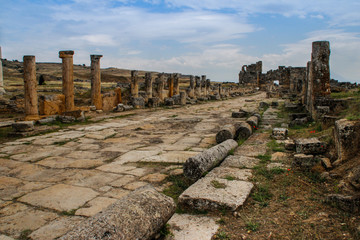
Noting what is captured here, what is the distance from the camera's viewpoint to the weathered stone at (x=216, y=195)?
3.29 meters

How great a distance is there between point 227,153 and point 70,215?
3.34m

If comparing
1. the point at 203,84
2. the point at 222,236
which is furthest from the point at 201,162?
the point at 203,84

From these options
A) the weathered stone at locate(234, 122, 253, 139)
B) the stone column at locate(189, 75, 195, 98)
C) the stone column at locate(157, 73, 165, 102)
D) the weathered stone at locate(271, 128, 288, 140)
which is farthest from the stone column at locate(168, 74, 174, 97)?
the weathered stone at locate(271, 128, 288, 140)

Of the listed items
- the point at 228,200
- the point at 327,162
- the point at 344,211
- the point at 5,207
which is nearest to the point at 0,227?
the point at 5,207

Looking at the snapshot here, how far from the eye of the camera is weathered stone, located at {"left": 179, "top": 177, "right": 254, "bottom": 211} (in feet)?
10.8

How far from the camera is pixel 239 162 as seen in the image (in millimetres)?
5027

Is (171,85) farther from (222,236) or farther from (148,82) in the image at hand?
(222,236)

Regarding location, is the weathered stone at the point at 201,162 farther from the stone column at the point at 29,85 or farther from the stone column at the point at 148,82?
the stone column at the point at 148,82

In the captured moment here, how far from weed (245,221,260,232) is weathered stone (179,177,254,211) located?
0.30m

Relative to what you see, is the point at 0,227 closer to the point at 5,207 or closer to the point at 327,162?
the point at 5,207

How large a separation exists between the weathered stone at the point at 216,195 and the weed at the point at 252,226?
11.6 inches

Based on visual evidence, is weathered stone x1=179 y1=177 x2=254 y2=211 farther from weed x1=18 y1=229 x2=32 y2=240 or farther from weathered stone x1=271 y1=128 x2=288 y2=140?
weathered stone x1=271 y1=128 x2=288 y2=140

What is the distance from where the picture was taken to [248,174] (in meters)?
4.37

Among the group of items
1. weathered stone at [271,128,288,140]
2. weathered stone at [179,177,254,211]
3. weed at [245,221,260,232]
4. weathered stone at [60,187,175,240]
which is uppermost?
weathered stone at [271,128,288,140]
